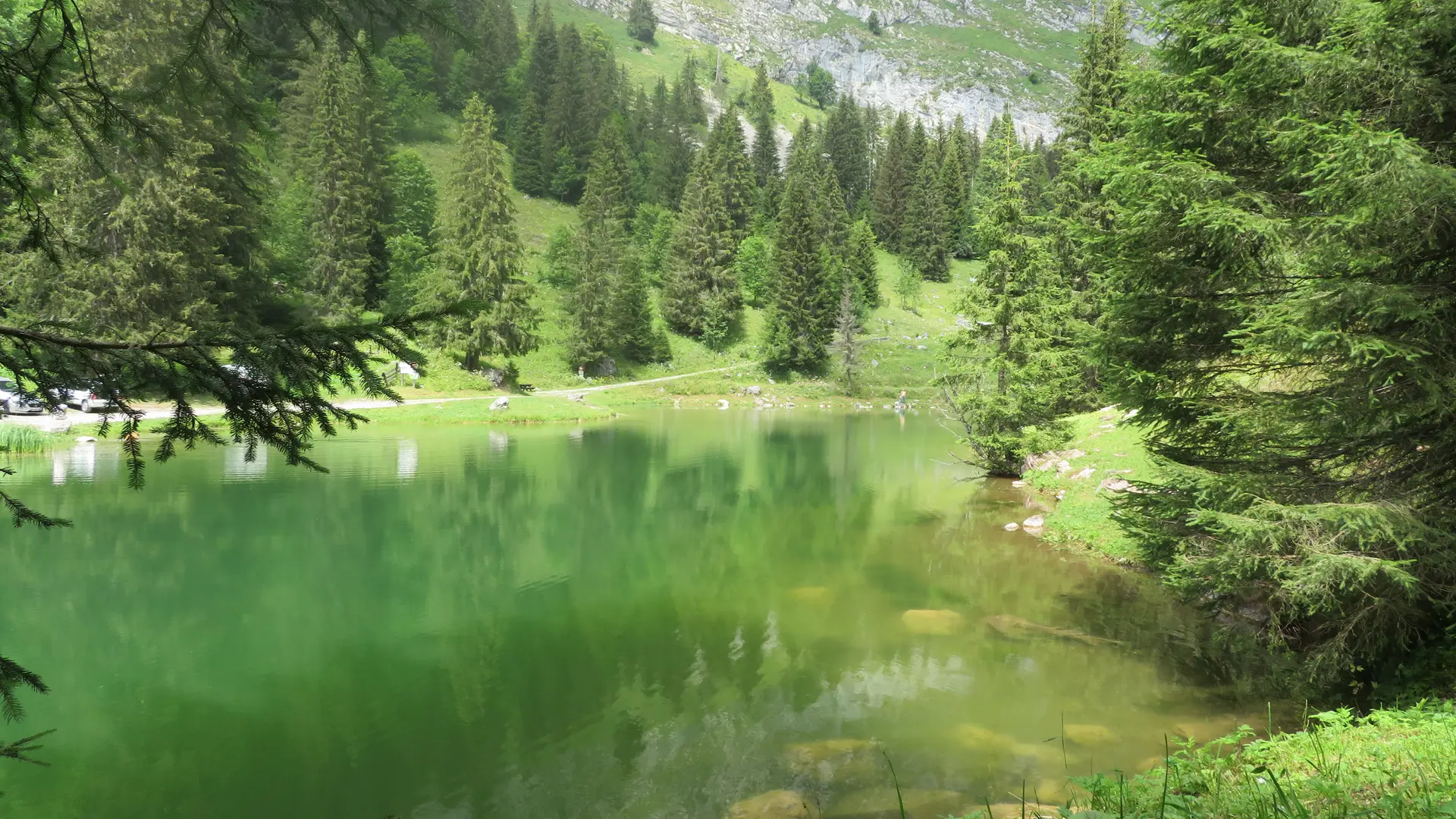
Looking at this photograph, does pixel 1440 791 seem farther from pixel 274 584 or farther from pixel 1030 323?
pixel 1030 323

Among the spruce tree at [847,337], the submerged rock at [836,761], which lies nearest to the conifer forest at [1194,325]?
the submerged rock at [836,761]

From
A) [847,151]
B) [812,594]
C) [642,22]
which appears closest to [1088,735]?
[812,594]

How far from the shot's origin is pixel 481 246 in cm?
4422

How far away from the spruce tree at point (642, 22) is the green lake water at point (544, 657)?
166740 mm

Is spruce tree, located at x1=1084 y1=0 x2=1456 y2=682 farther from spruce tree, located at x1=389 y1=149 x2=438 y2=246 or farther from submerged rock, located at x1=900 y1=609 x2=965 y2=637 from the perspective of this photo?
spruce tree, located at x1=389 y1=149 x2=438 y2=246

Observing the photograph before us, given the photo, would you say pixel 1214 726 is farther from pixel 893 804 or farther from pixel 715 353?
pixel 715 353

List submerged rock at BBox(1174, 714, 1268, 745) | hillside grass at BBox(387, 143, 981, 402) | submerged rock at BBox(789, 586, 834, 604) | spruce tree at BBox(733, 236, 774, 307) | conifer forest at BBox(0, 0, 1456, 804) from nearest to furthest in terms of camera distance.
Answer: conifer forest at BBox(0, 0, 1456, 804)
submerged rock at BBox(1174, 714, 1268, 745)
submerged rock at BBox(789, 586, 834, 604)
hillside grass at BBox(387, 143, 981, 402)
spruce tree at BBox(733, 236, 774, 307)

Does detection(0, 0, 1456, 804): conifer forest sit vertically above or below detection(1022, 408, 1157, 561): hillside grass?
above

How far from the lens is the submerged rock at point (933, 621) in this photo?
9.94m

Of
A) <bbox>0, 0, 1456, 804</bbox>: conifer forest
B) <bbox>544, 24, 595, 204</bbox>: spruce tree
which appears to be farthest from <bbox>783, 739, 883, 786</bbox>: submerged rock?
<bbox>544, 24, 595, 204</bbox>: spruce tree

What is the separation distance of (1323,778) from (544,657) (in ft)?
24.2

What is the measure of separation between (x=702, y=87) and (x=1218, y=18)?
484 feet

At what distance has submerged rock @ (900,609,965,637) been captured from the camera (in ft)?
32.6

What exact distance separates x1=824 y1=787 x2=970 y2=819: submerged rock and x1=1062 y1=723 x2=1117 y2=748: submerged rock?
165 centimetres
